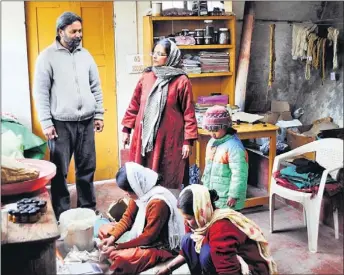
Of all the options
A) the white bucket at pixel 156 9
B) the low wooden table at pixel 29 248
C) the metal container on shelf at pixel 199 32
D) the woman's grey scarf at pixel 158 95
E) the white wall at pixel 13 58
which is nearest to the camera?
the low wooden table at pixel 29 248

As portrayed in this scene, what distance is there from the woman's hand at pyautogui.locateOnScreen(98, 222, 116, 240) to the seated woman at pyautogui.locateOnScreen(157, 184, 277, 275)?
0.25m

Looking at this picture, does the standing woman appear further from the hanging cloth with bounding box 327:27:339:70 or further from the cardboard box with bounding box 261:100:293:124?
the hanging cloth with bounding box 327:27:339:70

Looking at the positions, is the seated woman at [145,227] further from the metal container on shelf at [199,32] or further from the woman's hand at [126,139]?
the metal container on shelf at [199,32]

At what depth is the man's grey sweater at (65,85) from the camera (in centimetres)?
149

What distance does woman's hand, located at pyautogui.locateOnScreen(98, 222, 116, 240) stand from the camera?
61.2 inches

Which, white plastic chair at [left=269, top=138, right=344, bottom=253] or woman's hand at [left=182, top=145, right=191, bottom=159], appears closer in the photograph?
white plastic chair at [left=269, top=138, right=344, bottom=253]

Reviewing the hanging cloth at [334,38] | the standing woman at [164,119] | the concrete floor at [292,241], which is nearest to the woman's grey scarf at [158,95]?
the standing woman at [164,119]

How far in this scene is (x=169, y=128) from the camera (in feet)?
5.19

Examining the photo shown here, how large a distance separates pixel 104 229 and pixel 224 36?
779 millimetres

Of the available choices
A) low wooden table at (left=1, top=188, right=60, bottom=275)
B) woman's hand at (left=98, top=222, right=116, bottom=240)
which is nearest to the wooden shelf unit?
woman's hand at (left=98, top=222, right=116, bottom=240)

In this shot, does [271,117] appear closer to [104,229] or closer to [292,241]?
[292,241]

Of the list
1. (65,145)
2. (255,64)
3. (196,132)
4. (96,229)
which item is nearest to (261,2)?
(255,64)

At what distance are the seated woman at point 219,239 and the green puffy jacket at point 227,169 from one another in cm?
6

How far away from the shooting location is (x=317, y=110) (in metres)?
1.48
